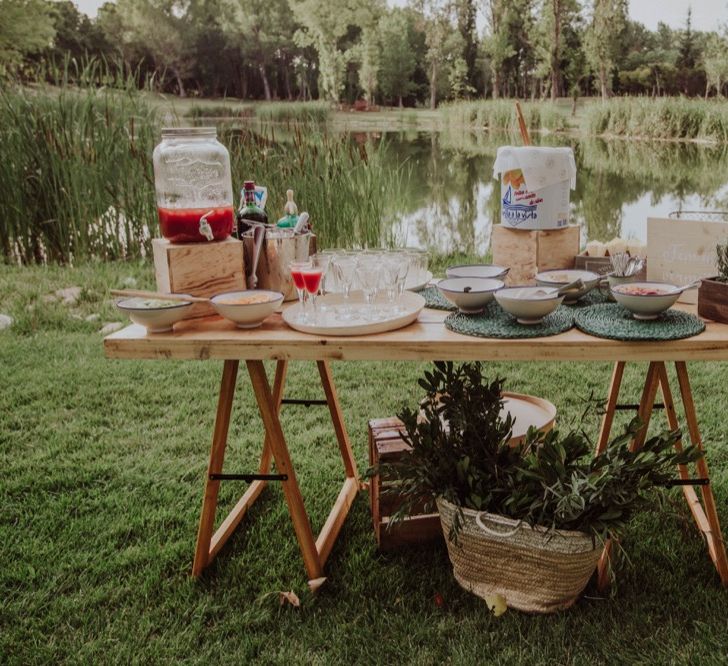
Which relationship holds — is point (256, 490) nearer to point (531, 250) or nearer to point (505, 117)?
point (531, 250)

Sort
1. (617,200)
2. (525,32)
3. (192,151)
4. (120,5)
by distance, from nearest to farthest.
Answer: (192,151), (617,200), (525,32), (120,5)

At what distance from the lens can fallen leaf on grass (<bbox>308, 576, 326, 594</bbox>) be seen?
1.68 metres

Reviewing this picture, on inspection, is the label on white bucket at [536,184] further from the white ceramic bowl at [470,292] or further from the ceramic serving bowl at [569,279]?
the white ceramic bowl at [470,292]

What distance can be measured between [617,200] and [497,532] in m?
7.65

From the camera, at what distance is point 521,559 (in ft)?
5.00

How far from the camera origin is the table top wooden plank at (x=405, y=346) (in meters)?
1.33

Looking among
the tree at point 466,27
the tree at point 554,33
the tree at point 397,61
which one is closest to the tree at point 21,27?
the tree at point 397,61

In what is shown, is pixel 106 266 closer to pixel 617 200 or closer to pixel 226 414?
pixel 226 414

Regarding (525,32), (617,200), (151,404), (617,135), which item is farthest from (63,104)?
(525,32)

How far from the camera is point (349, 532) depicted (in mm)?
1945

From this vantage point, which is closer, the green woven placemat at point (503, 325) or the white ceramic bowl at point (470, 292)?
the green woven placemat at point (503, 325)

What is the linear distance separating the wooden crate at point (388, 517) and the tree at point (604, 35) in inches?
849

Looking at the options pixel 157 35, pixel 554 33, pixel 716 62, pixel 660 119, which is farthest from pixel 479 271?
pixel 157 35

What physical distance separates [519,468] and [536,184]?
0.68 m
